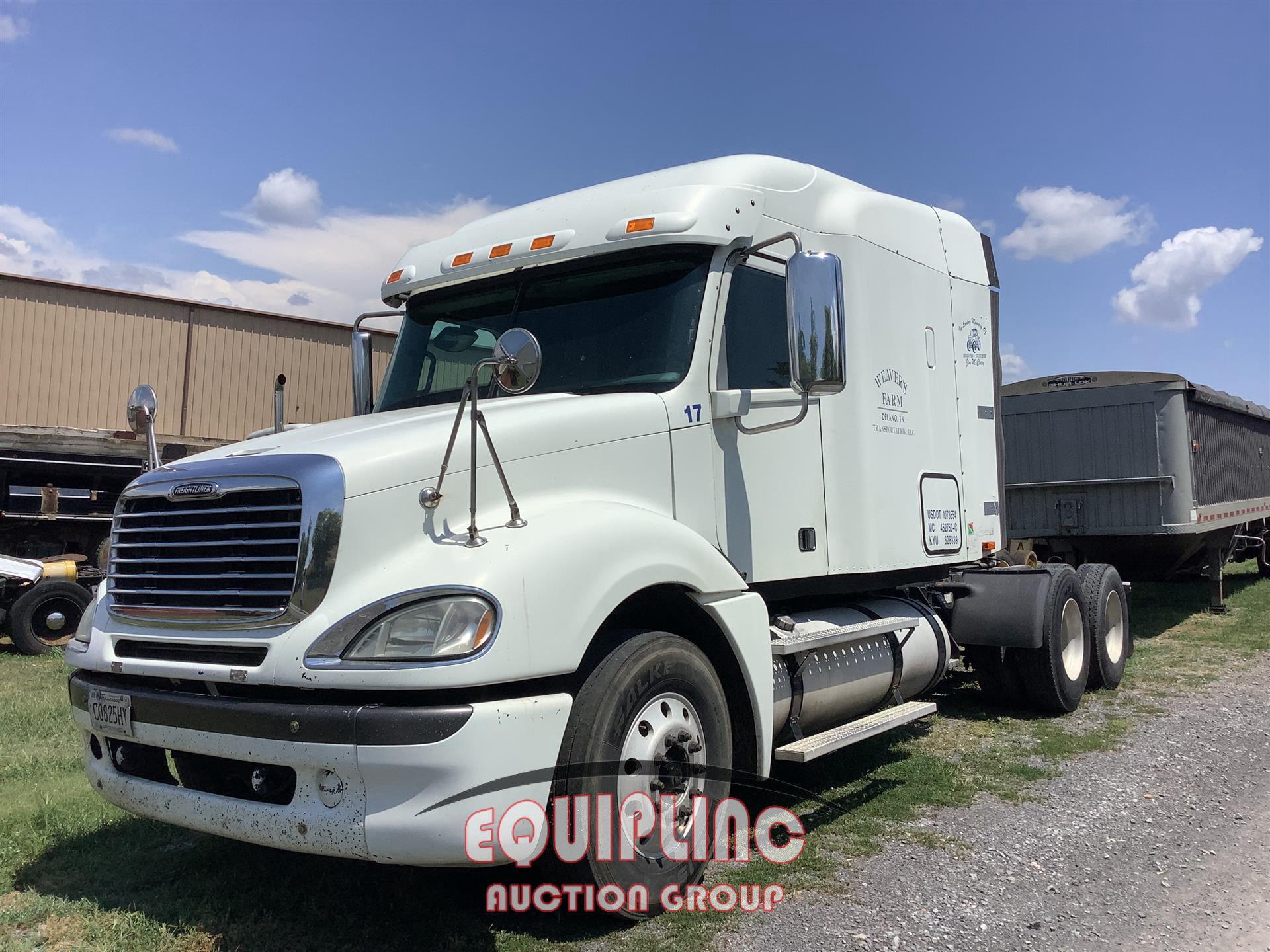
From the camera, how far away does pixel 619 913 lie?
3594 millimetres

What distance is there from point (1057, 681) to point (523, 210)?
5.15 meters

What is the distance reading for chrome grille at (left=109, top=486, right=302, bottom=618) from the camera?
328 cm

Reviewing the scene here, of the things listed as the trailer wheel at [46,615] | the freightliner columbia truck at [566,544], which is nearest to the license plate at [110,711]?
the freightliner columbia truck at [566,544]

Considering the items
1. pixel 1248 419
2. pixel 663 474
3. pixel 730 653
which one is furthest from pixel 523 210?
pixel 1248 419

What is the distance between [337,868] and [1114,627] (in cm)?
695

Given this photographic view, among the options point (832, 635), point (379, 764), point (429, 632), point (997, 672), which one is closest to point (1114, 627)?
point (997, 672)

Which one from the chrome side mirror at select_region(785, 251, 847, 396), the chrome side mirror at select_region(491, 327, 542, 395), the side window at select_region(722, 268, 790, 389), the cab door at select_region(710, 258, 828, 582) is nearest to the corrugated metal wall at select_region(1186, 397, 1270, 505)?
the cab door at select_region(710, 258, 828, 582)

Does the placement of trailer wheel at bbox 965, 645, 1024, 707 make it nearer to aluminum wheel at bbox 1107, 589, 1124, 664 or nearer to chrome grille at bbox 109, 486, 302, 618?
aluminum wheel at bbox 1107, 589, 1124, 664

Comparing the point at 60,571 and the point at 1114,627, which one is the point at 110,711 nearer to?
the point at 1114,627

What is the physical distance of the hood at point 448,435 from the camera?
341 centimetres

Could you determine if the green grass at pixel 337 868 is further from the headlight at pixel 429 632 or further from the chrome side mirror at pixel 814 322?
the chrome side mirror at pixel 814 322

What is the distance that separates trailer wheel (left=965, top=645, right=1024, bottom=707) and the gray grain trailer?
4311 mm

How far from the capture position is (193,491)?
3.53m

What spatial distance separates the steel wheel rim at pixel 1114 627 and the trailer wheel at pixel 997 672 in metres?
1.24
